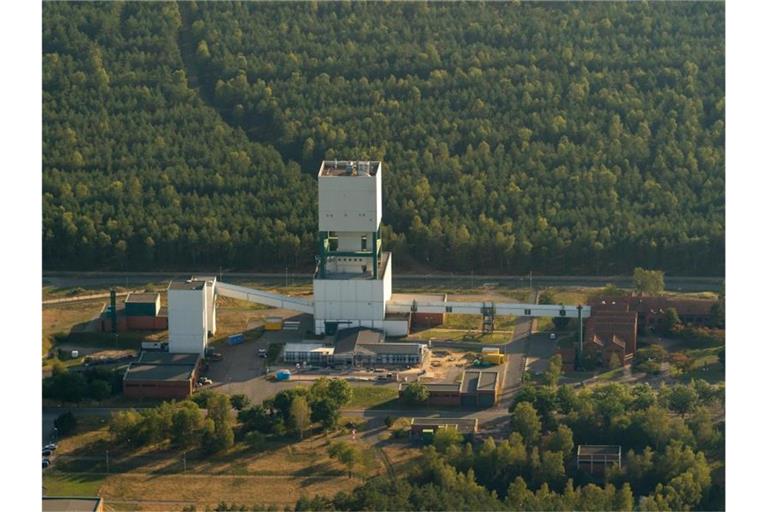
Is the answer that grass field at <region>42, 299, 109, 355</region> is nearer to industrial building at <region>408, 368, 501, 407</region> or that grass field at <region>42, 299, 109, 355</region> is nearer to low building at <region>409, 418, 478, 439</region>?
industrial building at <region>408, 368, 501, 407</region>

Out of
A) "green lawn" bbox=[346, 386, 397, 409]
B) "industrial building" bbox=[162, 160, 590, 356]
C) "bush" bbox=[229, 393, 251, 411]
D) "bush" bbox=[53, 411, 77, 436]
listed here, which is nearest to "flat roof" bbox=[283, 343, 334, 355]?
"industrial building" bbox=[162, 160, 590, 356]

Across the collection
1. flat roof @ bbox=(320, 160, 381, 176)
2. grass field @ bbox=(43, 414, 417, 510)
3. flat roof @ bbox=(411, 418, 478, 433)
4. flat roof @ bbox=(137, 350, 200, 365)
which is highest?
flat roof @ bbox=(320, 160, 381, 176)

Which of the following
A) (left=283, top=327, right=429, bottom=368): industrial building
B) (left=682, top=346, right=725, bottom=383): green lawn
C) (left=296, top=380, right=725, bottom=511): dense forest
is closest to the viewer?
(left=296, top=380, right=725, bottom=511): dense forest

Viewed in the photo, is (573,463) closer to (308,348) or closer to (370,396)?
(370,396)

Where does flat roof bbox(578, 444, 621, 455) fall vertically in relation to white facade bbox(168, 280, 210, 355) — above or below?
below

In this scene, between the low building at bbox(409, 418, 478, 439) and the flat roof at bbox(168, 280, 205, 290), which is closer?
the low building at bbox(409, 418, 478, 439)
